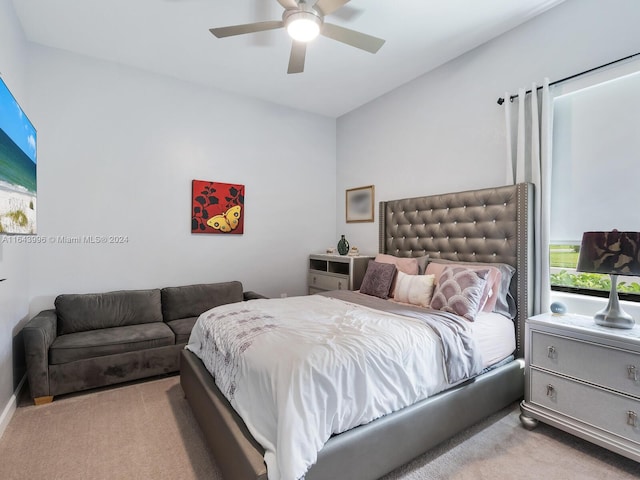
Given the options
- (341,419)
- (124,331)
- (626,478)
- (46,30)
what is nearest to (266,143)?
(46,30)

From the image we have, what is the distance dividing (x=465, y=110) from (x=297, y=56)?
1.73 meters

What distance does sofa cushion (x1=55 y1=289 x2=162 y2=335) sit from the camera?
9.71ft

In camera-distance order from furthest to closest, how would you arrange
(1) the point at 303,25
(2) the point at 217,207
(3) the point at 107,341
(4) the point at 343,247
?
(4) the point at 343,247
(2) the point at 217,207
(3) the point at 107,341
(1) the point at 303,25

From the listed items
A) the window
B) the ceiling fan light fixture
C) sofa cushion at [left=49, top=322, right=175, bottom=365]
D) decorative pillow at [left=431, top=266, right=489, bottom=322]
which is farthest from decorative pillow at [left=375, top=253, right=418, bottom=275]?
sofa cushion at [left=49, top=322, right=175, bottom=365]

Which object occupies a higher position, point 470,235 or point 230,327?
point 470,235

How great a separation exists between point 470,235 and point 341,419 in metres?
2.16

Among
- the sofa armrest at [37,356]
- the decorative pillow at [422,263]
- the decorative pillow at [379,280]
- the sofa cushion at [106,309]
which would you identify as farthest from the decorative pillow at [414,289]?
the sofa armrest at [37,356]

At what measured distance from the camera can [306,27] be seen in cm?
219

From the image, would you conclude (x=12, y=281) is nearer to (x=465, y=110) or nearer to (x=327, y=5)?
(x=327, y=5)

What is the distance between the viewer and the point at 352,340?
1.70 metres

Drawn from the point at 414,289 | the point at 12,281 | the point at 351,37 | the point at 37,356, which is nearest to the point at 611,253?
the point at 414,289

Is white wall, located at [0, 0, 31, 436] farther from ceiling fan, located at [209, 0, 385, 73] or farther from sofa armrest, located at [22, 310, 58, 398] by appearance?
ceiling fan, located at [209, 0, 385, 73]

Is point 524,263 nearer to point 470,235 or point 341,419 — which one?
point 470,235

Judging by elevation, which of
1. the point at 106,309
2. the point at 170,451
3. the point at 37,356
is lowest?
the point at 170,451
